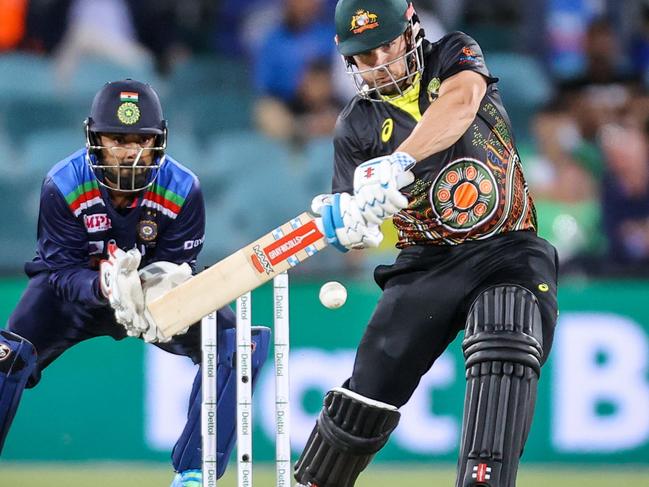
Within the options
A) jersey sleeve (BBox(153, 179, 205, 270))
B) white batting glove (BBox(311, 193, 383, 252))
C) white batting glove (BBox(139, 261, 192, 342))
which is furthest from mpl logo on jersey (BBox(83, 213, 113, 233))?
white batting glove (BBox(311, 193, 383, 252))

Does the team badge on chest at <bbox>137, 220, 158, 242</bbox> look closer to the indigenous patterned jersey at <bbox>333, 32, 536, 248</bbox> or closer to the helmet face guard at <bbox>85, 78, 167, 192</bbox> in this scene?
the helmet face guard at <bbox>85, 78, 167, 192</bbox>

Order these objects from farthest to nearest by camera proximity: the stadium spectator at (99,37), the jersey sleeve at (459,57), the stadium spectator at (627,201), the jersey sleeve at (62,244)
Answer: the stadium spectator at (99,37) → the stadium spectator at (627,201) → the jersey sleeve at (62,244) → the jersey sleeve at (459,57)

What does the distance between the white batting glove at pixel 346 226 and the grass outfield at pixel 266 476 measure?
233cm

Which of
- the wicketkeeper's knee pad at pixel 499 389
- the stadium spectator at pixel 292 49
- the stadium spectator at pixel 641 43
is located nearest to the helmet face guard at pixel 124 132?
the wicketkeeper's knee pad at pixel 499 389

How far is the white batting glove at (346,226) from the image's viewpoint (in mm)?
4242

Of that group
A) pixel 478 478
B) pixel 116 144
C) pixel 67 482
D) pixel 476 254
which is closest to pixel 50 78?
pixel 67 482

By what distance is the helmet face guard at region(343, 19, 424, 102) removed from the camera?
15.3 feet

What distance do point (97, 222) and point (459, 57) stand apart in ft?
4.89

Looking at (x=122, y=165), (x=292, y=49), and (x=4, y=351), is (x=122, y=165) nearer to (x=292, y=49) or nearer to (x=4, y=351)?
(x=4, y=351)

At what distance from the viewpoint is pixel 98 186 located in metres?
5.21

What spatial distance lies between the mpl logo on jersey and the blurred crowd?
7.90 ft

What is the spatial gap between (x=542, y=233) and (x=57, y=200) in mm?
3192

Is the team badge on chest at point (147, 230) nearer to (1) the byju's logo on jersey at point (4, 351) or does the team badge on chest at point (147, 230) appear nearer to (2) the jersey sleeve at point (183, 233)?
(2) the jersey sleeve at point (183, 233)

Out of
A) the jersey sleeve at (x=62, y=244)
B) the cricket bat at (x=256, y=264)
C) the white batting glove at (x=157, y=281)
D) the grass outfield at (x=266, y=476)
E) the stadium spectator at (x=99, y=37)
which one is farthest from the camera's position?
the stadium spectator at (x=99, y=37)
